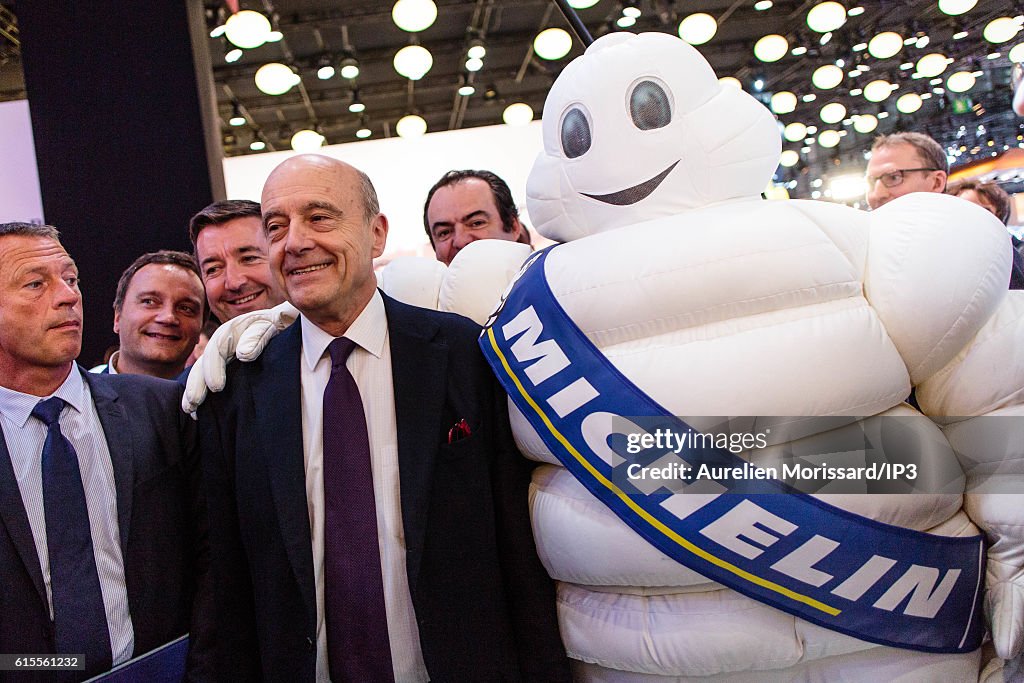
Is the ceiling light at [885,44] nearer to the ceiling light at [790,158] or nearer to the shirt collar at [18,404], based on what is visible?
the ceiling light at [790,158]

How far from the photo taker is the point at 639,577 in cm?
131

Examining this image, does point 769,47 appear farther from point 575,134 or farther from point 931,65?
point 575,134

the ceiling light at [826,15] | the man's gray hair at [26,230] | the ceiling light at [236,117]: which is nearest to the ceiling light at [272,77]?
the ceiling light at [236,117]

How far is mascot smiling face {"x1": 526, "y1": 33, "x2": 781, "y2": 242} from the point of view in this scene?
1353 mm

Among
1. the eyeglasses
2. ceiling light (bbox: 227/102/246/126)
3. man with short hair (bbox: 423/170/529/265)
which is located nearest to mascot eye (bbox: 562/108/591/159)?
man with short hair (bbox: 423/170/529/265)

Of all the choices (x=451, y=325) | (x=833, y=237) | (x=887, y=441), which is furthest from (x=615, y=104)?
(x=887, y=441)

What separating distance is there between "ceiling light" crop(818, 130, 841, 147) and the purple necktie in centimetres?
903

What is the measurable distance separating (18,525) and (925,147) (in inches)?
129

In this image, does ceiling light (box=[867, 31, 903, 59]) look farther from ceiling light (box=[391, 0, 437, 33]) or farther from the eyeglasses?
the eyeglasses

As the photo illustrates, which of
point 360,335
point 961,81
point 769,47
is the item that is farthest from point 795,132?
point 360,335

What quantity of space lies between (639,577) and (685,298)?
1.60 ft

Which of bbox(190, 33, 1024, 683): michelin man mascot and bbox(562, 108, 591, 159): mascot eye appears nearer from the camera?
bbox(190, 33, 1024, 683): michelin man mascot

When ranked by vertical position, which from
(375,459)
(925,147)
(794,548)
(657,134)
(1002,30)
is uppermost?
(1002,30)

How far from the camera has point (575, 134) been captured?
4.66 ft
